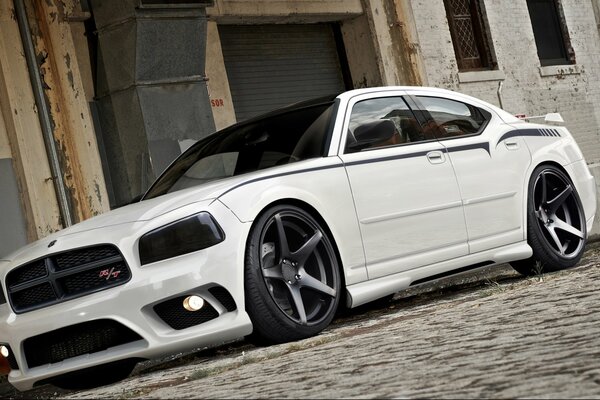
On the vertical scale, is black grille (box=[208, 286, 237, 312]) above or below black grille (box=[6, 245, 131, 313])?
below

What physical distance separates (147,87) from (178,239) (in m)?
7.01

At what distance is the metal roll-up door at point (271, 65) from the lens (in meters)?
15.3

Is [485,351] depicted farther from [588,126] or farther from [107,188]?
[588,126]

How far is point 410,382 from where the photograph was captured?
13.9 feet

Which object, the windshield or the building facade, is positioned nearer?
the windshield

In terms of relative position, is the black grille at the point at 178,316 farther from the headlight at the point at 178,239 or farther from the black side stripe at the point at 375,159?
the black side stripe at the point at 375,159

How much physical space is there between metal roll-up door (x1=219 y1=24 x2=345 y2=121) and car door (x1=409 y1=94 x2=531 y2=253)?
6795 mm

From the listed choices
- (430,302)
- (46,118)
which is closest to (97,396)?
(430,302)

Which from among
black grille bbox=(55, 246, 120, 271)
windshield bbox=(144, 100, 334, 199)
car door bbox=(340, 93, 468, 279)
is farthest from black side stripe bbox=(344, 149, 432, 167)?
black grille bbox=(55, 246, 120, 271)

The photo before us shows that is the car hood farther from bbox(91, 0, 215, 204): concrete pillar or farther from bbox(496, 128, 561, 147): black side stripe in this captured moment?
bbox(91, 0, 215, 204): concrete pillar

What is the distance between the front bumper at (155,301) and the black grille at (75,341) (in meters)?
0.04

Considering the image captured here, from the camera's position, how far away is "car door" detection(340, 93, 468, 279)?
730 centimetres

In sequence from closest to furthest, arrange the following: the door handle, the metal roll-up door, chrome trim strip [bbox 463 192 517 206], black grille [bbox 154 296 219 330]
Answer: black grille [bbox 154 296 219 330], the door handle, chrome trim strip [bbox 463 192 517 206], the metal roll-up door

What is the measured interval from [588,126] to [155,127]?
9988 millimetres
